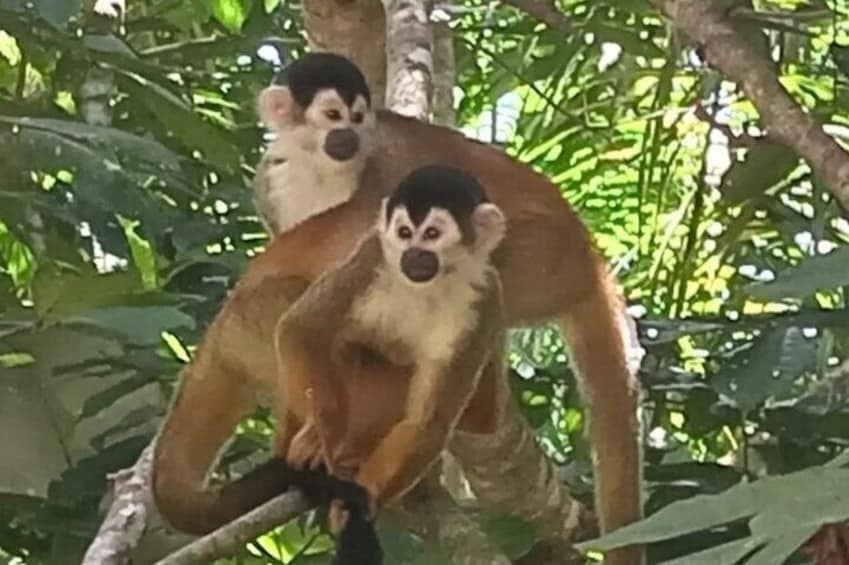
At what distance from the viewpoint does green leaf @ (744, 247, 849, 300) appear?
2.97 ft

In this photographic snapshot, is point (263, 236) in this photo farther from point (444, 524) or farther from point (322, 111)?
point (444, 524)

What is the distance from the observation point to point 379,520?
1973mm

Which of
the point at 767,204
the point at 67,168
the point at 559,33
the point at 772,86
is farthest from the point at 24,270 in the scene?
the point at 772,86

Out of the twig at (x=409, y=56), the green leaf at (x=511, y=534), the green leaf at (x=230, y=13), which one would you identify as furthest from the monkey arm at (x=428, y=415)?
the green leaf at (x=230, y=13)

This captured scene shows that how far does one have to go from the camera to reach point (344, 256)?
2.10m

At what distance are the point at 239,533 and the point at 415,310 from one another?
655mm

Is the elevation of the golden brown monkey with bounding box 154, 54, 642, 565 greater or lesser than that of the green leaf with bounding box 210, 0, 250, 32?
lesser

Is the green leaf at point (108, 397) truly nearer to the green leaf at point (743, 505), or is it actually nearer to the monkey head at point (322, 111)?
the monkey head at point (322, 111)

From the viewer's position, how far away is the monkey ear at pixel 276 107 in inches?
99.0

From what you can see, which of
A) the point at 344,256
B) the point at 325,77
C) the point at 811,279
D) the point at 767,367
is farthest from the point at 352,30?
the point at 811,279

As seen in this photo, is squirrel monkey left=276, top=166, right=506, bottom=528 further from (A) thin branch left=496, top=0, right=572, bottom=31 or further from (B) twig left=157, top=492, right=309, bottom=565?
(A) thin branch left=496, top=0, right=572, bottom=31

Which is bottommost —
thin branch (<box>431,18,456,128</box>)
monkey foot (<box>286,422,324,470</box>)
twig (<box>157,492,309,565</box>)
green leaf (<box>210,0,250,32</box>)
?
twig (<box>157,492,309,565</box>)

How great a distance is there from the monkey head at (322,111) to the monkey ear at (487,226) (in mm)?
379

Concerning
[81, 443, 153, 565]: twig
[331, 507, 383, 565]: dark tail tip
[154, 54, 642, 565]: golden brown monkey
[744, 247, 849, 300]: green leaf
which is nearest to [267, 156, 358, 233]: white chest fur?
[154, 54, 642, 565]: golden brown monkey
